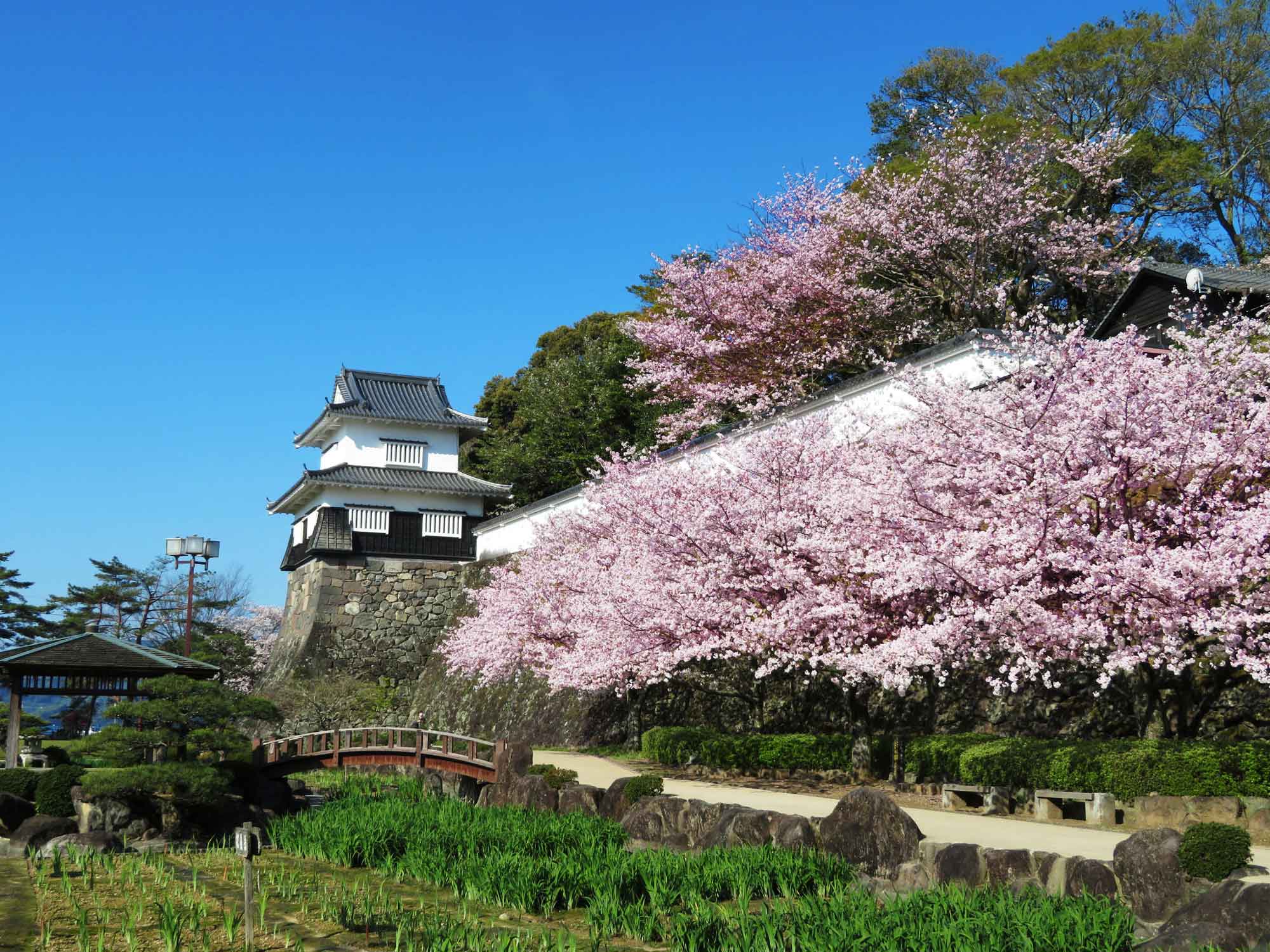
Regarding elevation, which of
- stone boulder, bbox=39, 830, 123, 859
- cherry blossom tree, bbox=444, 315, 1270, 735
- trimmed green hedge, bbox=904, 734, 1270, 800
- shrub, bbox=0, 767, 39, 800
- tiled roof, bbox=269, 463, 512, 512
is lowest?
stone boulder, bbox=39, 830, 123, 859

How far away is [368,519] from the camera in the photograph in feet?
113

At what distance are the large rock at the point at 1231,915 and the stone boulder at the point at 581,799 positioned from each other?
8647 mm

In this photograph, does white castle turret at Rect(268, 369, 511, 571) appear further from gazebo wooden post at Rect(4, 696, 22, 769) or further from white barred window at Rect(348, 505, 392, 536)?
gazebo wooden post at Rect(4, 696, 22, 769)

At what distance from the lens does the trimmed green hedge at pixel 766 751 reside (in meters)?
15.8

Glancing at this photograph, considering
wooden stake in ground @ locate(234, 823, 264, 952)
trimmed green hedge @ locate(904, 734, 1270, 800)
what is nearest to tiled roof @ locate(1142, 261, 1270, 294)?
trimmed green hedge @ locate(904, 734, 1270, 800)

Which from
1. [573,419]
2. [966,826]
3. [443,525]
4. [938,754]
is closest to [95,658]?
[938,754]

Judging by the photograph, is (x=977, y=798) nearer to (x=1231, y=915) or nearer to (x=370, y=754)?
(x=1231, y=915)

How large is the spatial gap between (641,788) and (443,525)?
2202 cm

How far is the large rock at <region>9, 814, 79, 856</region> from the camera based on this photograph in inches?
598

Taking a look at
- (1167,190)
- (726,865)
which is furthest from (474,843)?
(1167,190)

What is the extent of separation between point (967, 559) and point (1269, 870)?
4658mm

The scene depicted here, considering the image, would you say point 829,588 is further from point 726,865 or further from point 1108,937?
point 1108,937

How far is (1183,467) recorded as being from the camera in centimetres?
1201

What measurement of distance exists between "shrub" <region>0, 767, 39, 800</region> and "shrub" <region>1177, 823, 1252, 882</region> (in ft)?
54.5
